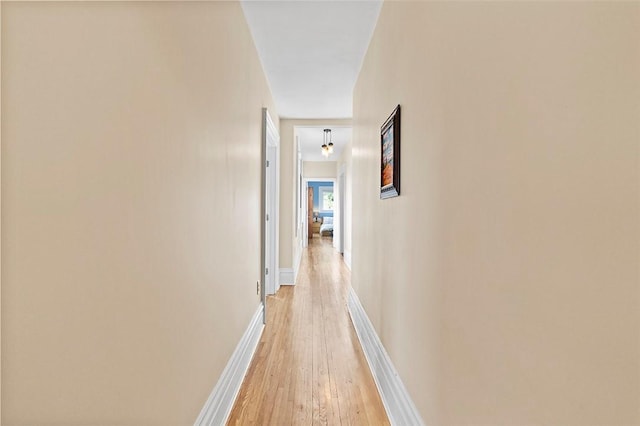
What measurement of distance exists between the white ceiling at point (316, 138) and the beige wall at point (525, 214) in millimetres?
4038

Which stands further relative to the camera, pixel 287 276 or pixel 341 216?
pixel 341 216

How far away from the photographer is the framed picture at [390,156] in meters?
1.79

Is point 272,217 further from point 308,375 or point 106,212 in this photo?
point 106,212

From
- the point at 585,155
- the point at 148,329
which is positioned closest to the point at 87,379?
the point at 148,329

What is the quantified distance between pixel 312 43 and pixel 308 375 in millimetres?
2444

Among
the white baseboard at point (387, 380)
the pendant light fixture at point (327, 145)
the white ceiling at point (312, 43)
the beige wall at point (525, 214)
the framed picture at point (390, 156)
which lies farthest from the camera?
the pendant light fixture at point (327, 145)

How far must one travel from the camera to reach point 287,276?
4988 millimetres

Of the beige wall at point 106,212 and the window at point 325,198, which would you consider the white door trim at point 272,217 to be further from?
the window at point 325,198

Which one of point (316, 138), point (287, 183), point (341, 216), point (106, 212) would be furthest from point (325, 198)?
point (106, 212)

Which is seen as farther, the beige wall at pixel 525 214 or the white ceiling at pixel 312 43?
the white ceiling at pixel 312 43

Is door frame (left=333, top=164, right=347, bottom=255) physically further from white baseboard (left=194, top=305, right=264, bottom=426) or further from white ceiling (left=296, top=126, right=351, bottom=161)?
white baseboard (left=194, top=305, right=264, bottom=426)


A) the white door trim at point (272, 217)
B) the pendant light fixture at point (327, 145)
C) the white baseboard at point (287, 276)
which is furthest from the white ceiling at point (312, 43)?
the white baseboard at point (287, 276)

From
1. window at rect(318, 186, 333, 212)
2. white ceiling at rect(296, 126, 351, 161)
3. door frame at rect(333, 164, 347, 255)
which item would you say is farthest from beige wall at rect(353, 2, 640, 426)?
window at rect(318, 186, 333, 212)

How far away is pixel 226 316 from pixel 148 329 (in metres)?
0.94
